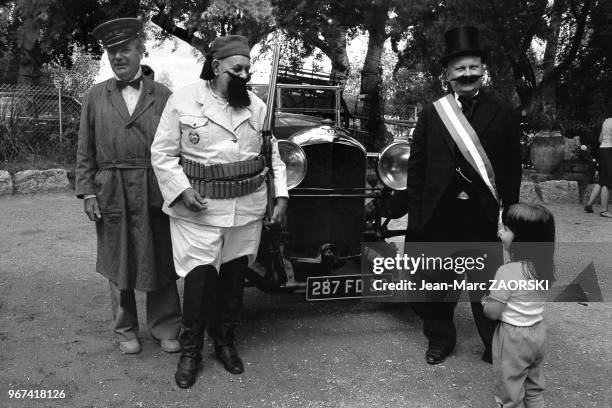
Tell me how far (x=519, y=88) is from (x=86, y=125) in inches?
433

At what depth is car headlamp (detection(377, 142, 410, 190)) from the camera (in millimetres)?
4047

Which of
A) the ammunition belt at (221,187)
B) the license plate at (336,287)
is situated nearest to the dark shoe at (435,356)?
the license plate at (336,287)

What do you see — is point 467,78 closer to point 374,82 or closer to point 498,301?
point 498,301

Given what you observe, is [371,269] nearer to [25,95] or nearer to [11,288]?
[11,288]

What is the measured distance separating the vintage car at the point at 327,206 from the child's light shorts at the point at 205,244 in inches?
18.1

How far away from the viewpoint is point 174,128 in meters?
3.10

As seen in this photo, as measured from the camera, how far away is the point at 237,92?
3.16 m

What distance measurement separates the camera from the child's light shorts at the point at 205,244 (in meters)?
3.14

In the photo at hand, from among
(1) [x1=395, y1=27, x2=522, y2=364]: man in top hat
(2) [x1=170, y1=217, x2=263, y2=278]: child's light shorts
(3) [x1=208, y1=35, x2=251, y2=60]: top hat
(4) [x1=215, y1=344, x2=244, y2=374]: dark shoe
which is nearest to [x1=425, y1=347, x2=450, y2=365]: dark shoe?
(1) [x1=395, y1=27, x2=522, y2=364]: man in top hat

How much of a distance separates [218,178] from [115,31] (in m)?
1.03

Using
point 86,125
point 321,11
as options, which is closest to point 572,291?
point 86,125

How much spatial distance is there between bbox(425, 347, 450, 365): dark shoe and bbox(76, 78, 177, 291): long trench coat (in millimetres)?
1625

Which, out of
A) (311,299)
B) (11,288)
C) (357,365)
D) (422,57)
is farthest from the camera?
(422,57)

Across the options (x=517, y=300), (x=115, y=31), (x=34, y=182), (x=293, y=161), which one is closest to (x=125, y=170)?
(x=115, y=31)
